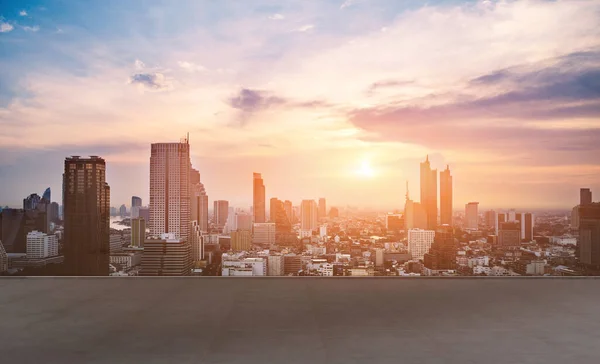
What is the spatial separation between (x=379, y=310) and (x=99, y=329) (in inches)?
68.8

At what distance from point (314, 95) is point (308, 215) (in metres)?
1.56

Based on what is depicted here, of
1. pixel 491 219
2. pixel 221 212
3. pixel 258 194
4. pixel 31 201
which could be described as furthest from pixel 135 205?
pixel 491 219

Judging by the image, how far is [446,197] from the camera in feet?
22.6

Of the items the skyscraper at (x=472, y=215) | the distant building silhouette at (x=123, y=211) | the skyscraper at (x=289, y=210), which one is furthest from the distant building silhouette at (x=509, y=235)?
the distant building silhouette at (x=123, y=211)

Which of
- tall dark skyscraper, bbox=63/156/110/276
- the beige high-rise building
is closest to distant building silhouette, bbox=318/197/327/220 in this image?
the beige high-rise building

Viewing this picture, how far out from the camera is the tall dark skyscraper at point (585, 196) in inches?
271

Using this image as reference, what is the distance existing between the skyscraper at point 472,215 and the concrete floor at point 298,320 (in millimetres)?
1884

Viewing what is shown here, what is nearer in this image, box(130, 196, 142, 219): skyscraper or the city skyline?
the city skyline

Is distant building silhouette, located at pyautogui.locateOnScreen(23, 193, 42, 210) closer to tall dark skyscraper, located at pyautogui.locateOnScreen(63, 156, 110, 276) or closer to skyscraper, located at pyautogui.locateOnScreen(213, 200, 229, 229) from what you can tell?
tall dark skyscraper, located at pyautogui.locateOnScreen(63, 156, 110, 276)

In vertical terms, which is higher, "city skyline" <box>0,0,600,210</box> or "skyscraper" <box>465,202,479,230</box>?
"city skyline" <box>0,0,600,210</box>

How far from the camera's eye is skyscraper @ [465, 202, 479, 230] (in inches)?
266

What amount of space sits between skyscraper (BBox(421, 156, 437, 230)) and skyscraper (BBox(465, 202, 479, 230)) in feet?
1.42

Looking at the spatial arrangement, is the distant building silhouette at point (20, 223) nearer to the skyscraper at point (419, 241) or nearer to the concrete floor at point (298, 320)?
the concrete floor at point (298, 320)

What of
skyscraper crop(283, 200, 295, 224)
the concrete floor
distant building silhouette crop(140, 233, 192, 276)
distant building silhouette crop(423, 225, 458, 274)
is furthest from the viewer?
skyscraper crop(283, 200, 295, 224)
